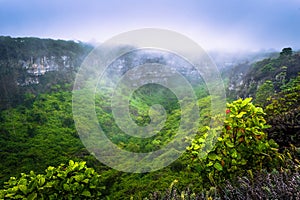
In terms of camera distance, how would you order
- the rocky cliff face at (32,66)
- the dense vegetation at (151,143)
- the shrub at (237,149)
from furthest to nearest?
the rocky cliff face at (32,66) < the shrub at (237,149) < the dense vegetation at (151,143)

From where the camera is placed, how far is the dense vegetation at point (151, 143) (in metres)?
3.06

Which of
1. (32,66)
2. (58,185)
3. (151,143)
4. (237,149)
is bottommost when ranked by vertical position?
(151,143)

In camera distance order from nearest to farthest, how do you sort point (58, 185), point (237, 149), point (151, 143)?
1. point (237, 149)
2. point (58, 185)
3. point (151, 143)

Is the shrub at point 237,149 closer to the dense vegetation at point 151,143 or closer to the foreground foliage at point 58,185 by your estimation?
the dense vegetation at point 151,143

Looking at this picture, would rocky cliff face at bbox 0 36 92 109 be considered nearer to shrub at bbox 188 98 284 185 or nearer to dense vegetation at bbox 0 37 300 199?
dense vegetation at bbox 0 37 300 199

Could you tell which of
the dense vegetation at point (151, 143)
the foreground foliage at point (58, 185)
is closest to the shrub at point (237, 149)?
the dense vegetation at point (151, 143)

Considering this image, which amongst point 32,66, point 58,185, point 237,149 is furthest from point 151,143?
point 32,66

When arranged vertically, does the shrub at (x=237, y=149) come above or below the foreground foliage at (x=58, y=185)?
above

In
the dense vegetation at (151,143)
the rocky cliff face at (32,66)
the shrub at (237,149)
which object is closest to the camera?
the dense vegetation at (151,143)

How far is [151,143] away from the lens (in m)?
42.1

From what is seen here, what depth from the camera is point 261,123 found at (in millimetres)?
3414

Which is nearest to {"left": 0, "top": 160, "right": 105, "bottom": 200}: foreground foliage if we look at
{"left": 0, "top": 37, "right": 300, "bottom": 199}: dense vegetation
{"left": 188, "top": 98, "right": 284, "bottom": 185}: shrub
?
{"left": 0, "top": 37, "right": 300, "bottom": 199}: dense vegetation

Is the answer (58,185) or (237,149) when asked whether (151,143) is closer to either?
(58,185)

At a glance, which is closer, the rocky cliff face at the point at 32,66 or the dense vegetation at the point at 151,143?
the dense vegetation at the point at 151,143
